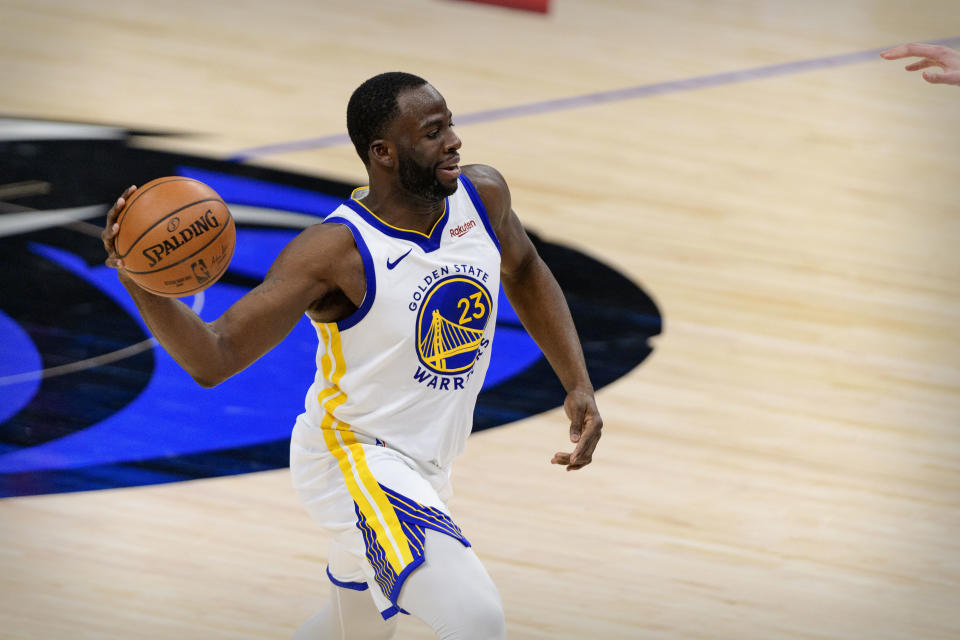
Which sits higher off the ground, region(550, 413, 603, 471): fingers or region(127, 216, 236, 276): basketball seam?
region(127, 216, 236, 276): basketball seam

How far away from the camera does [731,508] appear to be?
17.8 ft

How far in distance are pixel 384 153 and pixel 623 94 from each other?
736cm

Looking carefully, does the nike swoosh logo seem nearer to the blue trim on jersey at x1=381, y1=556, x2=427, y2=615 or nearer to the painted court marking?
the blue trim on jersey at x1=381, y1=556, x2=427, y2=615

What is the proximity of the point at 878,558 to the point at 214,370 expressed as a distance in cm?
317

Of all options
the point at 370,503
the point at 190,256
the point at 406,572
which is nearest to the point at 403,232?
the point at 190,256

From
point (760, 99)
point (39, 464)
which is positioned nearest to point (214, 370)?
point (39, 464)

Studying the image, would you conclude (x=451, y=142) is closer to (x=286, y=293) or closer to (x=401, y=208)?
(x=401, y=208)

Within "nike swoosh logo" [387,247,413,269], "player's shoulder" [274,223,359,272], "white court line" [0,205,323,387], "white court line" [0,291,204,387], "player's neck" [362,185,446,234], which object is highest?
"player's neck" [362,185,446,234]

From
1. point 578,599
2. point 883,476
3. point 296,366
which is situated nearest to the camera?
point 578,599

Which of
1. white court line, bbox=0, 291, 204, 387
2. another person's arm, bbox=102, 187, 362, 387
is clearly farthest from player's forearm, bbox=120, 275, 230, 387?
white court line, bbox=0, 291, 204, 387

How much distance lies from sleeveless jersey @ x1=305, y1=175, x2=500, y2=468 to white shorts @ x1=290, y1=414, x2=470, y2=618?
0.13 ft

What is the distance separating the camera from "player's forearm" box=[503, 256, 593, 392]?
3.85 meters

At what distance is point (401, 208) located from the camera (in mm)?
3451

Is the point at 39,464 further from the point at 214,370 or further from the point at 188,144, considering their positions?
the point at 188,144
